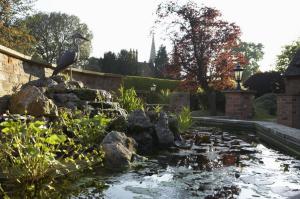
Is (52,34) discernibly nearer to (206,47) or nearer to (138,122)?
(206,47)

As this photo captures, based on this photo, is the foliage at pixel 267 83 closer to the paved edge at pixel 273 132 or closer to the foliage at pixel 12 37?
the paved edge at pixel 273 132

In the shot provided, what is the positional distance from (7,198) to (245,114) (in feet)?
43.3

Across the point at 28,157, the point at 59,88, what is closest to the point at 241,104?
the point at 59,88

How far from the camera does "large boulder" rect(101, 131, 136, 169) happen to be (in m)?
5.01

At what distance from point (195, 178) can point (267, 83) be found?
18166 mm

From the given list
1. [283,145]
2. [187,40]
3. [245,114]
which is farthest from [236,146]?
[187,40]

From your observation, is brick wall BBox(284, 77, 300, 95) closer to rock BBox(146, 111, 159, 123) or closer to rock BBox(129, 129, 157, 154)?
rock BBox(146, 111, 159, 123)

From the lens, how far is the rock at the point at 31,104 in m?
5.72

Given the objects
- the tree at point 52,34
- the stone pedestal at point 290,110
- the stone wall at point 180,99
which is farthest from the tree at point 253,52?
the stone pedestal at point 290,110

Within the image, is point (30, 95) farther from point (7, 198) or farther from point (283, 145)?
point (283, 145)

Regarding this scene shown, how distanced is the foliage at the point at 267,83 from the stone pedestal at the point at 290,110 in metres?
10.7

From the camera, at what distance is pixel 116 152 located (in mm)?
5090

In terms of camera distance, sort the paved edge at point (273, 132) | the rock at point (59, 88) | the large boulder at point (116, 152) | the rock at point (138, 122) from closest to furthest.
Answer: the large boulder at point (116, 152)
the rock at point (138, 122)
the paved edge at point (273, 132)
the rock at point (59, 88)

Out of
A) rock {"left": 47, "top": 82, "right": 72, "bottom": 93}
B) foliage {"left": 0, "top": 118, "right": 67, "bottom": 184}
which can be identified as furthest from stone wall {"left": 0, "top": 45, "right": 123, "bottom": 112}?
foliage {"left": 0, "top": 118, "right": 67, "bottom": 184}
